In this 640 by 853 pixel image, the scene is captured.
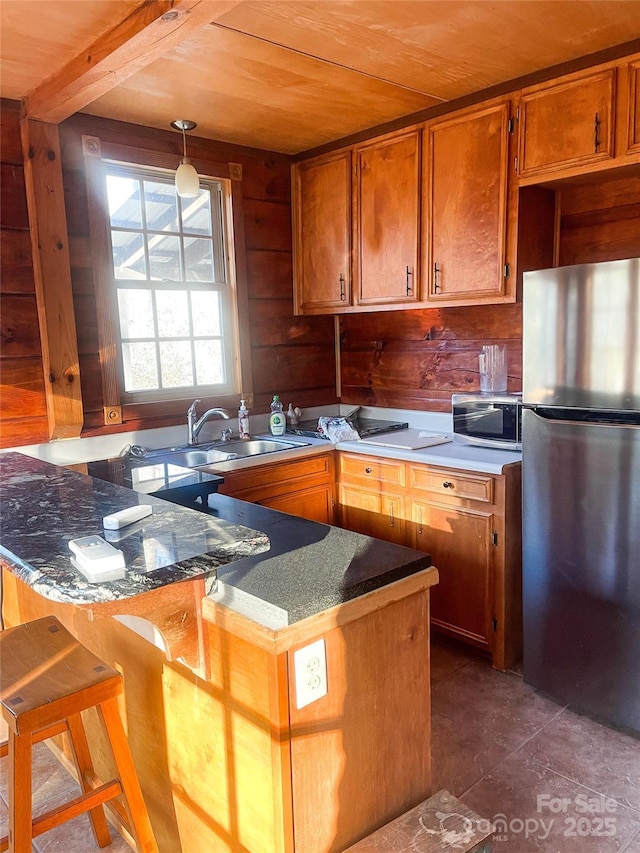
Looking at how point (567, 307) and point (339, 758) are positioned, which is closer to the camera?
point (339, 758)

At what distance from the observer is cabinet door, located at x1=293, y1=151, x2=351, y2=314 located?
341cm

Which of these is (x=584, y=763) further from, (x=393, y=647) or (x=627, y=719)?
(x=393, y=647)

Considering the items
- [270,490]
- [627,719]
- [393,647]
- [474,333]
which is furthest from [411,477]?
[393,647]

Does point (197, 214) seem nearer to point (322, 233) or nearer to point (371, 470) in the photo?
point (322, 233)

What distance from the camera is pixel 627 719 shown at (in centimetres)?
223

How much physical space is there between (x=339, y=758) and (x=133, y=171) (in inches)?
109

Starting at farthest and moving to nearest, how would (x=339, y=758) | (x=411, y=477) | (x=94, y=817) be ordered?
(x=411, y=477), (x=94, y=817), (x=339, y=758)

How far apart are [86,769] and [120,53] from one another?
7.18 ft

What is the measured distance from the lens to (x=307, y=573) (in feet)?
4.48

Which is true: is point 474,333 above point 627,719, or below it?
above

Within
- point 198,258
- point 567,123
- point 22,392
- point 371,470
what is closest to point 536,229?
point 567,123

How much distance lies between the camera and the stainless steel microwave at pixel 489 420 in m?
2.76

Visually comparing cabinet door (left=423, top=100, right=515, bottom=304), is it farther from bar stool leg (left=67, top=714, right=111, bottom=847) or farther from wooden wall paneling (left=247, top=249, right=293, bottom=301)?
bar stool leg (left=67, top=714, right=111, bottom=847)

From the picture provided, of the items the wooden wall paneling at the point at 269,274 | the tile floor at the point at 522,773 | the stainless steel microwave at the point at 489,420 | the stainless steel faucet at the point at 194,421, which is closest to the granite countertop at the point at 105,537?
the tile floor at the point at 522,773
